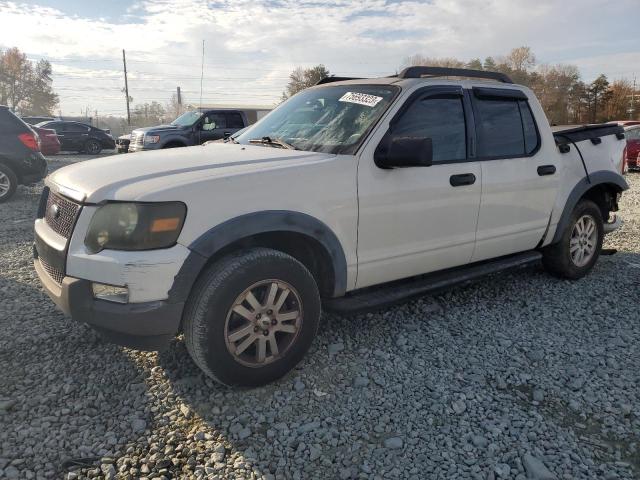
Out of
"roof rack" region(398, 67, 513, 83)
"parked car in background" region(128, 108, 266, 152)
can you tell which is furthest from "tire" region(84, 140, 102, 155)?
"roof rack" region(398, 67, 513, 83)

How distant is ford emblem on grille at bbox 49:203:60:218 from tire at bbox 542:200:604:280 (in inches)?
162

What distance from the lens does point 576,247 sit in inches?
187

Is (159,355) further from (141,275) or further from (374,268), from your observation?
(374,268)

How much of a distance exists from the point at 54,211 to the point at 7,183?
725 cm

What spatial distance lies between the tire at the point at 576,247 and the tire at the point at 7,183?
882cm

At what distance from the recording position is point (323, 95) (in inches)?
151

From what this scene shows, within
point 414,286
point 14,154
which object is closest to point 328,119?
point 414,286

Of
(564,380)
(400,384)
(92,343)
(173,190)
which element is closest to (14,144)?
(92,343)

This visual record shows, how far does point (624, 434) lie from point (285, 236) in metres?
2.11

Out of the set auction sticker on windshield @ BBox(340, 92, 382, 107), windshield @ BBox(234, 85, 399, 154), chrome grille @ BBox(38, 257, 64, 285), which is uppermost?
auction sticker on windshield @ BBox(340, 92, 382, 107)

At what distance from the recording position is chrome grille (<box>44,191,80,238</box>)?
267cm

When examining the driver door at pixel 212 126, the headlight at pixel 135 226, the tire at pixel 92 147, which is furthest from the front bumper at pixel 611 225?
the tire at pixel 92 147

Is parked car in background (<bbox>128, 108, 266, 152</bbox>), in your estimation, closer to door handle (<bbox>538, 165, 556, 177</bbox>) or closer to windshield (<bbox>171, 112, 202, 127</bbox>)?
windshield (<bbox>171, 112, 202, 127</bbox>)

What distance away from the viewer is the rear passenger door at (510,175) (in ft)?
12.5
